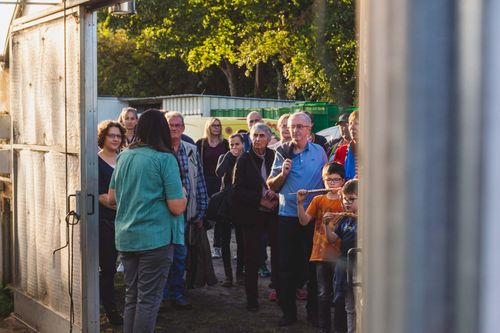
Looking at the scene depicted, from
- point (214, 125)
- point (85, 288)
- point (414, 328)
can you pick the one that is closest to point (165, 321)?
point (85, 288)

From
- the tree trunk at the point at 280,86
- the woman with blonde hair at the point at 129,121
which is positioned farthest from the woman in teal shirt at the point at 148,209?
the tree trunk at the point at 280,86

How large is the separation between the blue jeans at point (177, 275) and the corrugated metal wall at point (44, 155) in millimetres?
1417

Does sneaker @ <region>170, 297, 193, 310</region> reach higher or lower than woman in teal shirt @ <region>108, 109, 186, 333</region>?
lower

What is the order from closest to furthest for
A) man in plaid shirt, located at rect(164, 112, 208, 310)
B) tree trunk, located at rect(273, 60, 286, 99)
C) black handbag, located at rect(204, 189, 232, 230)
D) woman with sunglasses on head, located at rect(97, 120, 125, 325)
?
1. woman with sunglasses on head, located at rect(97, 120, 125, 325)
2. man in plaid shirt, located at rect(164, 112, 208, 310)
3. black handbag, located at rect(204, 189, 232, 230)
4. tree trunk, located at rect(273, 60, 286, 99)

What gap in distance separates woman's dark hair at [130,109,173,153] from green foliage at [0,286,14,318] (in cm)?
311

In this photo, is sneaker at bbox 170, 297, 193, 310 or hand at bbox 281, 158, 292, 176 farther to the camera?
sneaker at bbox 170, 297, 193, 310

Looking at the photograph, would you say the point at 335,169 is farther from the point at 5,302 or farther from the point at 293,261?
the point at 5,302

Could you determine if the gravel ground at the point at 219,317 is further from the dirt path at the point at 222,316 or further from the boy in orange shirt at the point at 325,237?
the boy in orange shirt at the point at 325,237

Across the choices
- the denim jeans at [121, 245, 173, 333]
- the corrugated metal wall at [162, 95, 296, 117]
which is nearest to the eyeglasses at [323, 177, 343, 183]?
the denim jeans at [121, 245, 173, 333]

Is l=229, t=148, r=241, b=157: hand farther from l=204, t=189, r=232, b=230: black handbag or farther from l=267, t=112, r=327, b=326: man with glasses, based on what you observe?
l=267, t=112, r=327, b=326: man with glasses

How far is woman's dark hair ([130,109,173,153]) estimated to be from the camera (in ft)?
17.1

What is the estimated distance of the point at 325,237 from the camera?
19.2ft

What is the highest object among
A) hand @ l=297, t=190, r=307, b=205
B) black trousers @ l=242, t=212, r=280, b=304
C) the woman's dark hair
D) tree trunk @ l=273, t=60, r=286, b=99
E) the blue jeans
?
tree trunk @ l=273, t=60, r=286, b=99

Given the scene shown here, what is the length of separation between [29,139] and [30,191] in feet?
1.39
